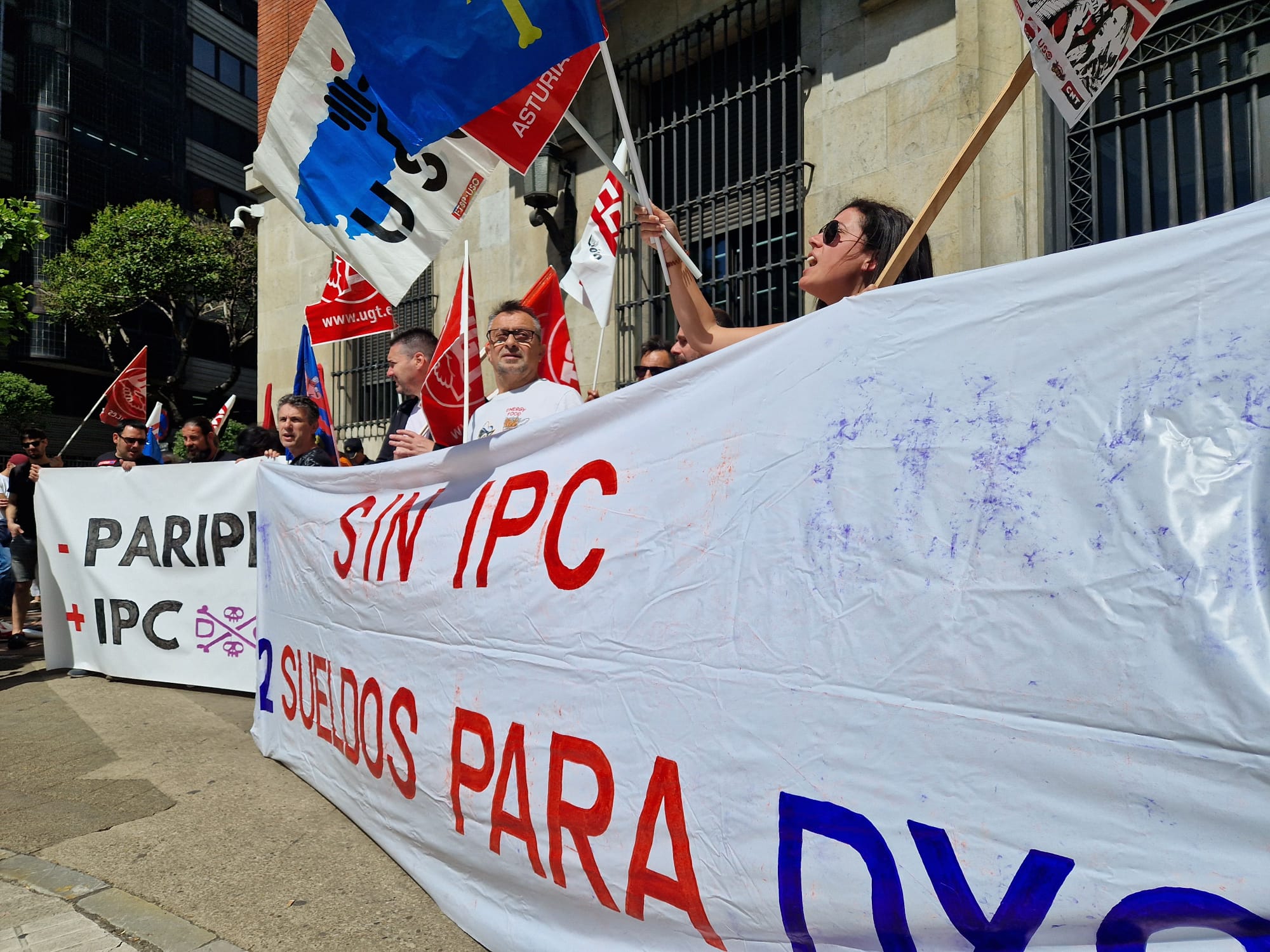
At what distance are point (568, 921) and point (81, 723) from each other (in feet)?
13.1

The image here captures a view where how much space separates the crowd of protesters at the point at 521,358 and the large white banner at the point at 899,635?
18.9 inches

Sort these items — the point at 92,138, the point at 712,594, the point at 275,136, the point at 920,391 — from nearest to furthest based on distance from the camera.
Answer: the point at 920,391 → the point at 712,594 → the point at 275,136 → the point at 92,138

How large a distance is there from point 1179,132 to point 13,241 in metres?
14.1

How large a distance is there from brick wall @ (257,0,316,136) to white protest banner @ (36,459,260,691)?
8.34 meters

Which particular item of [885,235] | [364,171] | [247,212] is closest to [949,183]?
[885,235]

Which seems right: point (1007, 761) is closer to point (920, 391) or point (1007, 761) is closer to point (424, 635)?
point (920, 391)

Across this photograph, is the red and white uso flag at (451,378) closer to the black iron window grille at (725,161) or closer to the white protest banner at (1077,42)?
the white protest banner at (1077,42)

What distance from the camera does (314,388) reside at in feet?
21.7

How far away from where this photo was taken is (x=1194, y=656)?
133cm

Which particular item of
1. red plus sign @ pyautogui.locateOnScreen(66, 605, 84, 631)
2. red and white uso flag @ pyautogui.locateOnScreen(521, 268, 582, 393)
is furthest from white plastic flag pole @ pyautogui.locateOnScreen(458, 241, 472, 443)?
red plus sign @ pyautogui.locateOnScreen(66, 605, 84, 631)

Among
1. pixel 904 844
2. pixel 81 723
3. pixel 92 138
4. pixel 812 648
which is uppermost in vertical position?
pixel 92 138

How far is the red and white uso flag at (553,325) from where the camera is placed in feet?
17.8

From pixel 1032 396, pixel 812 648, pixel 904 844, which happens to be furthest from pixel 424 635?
pixel 1032 396

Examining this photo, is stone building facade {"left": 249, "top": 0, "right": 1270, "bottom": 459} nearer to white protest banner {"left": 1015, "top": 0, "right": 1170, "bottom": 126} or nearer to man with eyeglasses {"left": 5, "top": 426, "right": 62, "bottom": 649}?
white protest banner {"left": 1015, "top": 0, "right": 1170, "bottom": 126}
